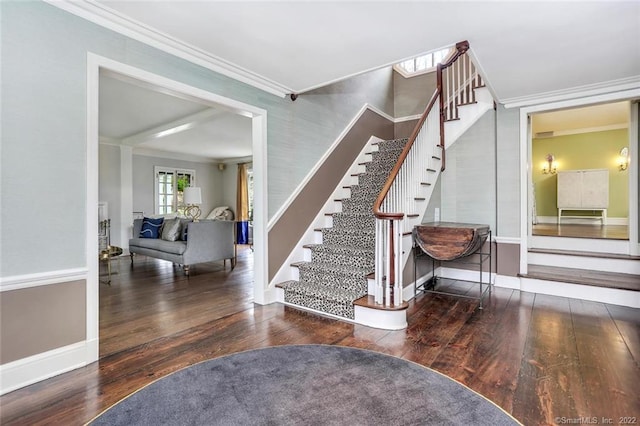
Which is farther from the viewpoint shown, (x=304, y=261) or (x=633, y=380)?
(x=304, y=261)

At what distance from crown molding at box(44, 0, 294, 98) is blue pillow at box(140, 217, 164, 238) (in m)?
3.93

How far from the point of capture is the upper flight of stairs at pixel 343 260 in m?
3.17

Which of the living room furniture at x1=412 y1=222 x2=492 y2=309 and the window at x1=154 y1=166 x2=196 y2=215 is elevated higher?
the window at x1=154 y1=166 x2=196 y2=215

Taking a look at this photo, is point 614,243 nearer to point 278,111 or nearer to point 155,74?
point 278,111

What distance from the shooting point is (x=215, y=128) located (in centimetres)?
593

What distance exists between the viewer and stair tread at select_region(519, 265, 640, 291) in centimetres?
336

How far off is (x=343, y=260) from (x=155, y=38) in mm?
2708

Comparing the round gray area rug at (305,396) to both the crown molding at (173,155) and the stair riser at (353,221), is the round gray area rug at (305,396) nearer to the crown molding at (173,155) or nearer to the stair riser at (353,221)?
the stair riser at (353,221)

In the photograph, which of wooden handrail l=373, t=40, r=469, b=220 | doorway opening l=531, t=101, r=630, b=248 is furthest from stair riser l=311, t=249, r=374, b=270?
doorway opening l=531, t=101, r=630, b=248

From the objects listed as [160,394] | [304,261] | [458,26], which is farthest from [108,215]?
[458,26]

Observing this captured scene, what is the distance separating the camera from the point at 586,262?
399cm

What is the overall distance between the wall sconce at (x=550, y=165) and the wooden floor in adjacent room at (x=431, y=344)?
17.8ft

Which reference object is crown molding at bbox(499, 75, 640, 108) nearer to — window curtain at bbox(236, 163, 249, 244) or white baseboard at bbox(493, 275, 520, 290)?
A: white baseboard at bbox(493, 275, 520, 290)

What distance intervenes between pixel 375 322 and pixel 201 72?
106 inches
